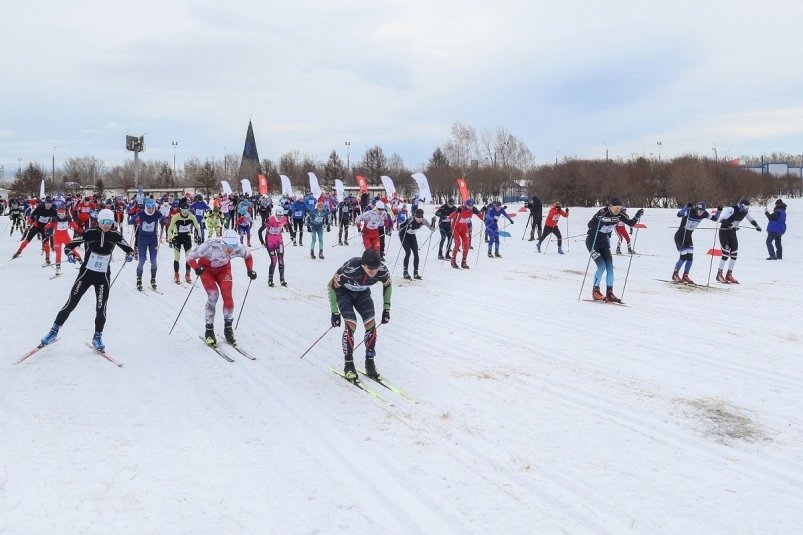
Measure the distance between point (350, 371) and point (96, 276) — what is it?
12.9 ft

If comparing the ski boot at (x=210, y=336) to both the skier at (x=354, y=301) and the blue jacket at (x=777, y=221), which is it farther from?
the blue jacket at (x=777, y=221)

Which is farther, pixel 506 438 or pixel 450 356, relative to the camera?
pixel 450 356

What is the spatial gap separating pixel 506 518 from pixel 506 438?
4.15 feet

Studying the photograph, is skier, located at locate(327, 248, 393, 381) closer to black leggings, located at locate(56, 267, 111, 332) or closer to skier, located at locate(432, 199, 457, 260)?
black leggings, located at locate(56, 267, 111, 332)

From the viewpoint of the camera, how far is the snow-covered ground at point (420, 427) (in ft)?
12.9

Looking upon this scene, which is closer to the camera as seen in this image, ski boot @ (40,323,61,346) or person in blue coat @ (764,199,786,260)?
ski boot @ (40,323,61,346)

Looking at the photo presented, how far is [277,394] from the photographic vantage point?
624 cm

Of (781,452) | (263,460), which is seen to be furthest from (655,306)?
(263,460)

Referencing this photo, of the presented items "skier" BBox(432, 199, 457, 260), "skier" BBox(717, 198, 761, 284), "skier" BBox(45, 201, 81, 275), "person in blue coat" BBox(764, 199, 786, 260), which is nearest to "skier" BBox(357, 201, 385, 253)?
"skier" BBox(432, 199, 457, 260)

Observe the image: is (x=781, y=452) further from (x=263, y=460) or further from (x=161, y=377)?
(x=161, y=377)

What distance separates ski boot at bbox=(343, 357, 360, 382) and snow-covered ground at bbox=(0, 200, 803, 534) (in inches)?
10.9

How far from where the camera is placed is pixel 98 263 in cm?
770

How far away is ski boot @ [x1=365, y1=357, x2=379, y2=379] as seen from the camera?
671 centimetres

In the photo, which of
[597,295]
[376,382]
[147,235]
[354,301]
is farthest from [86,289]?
[597,295]
